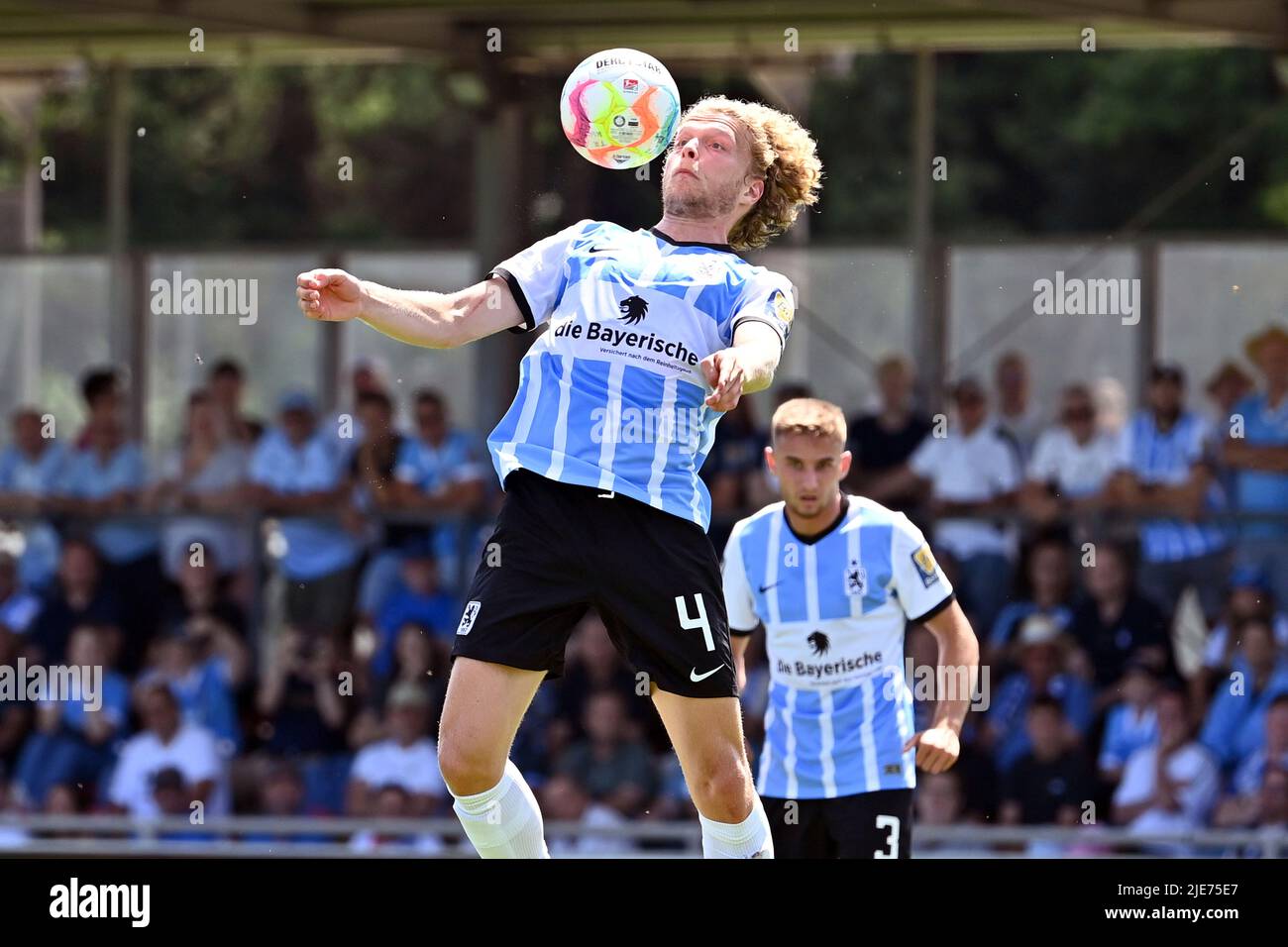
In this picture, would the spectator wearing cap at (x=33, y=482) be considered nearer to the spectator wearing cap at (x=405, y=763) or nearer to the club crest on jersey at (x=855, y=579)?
the spectator wearing cap at (x=405, y=763)

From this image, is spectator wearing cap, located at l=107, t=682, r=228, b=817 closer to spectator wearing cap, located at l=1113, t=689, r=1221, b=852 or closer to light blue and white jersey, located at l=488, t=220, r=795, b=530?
spectator wearing cap, located at l=1113, t=689, r=1221, b=852

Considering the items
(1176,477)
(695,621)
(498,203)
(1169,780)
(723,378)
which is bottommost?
(1169,780)

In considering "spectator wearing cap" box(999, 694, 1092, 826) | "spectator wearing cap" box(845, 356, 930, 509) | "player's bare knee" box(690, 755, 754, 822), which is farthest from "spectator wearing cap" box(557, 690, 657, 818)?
"player's bare knee" box(690, 755, 754, 822)

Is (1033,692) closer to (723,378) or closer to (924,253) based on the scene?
(924,253)

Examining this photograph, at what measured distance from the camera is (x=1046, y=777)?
9.29 m

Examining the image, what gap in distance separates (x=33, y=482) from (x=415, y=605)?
2.50 metres

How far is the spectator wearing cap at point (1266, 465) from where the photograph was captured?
977 centimetres

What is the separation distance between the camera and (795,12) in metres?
10.5

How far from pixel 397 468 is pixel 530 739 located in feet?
5.49

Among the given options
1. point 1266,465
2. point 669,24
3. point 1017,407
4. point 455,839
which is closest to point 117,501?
point 455,839

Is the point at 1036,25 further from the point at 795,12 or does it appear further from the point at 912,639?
the point at 912,639

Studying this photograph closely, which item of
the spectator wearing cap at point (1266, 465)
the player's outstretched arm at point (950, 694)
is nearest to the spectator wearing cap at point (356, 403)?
the spectator wearing cap at point (1266, 465)
